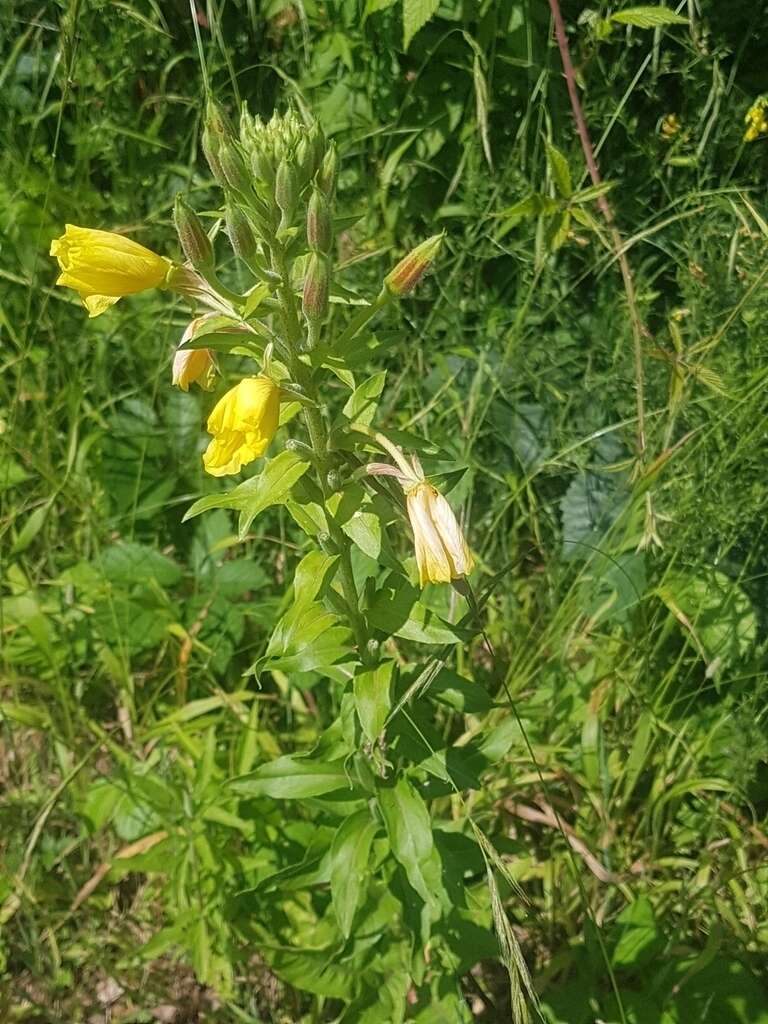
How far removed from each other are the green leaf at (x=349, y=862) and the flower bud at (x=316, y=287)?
889 millimetres

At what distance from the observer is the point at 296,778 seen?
4.95 feet

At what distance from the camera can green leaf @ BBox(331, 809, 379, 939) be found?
4.80 ft

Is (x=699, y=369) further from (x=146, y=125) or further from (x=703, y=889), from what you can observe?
(x=146, y=125)

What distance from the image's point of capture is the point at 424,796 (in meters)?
1.55

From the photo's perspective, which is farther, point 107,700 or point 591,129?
point 591,129

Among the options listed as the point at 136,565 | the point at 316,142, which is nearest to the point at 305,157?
the point at 316,142

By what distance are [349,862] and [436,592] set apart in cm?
64

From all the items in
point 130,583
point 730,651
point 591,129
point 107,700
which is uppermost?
point 591,129

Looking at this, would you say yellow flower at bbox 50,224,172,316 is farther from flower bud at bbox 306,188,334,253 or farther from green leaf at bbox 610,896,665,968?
green leaf at bbox 610,896,665,968

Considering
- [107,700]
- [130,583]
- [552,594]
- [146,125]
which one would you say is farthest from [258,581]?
[146,125]

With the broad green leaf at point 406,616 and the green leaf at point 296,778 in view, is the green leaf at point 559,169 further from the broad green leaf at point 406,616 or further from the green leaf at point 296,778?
the green leaf at point 296,778

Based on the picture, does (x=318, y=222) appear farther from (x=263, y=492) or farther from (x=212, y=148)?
(x=263, y=492)

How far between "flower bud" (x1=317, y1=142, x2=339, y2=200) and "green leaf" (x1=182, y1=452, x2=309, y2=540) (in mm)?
359

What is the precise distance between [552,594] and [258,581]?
0.71 m
